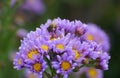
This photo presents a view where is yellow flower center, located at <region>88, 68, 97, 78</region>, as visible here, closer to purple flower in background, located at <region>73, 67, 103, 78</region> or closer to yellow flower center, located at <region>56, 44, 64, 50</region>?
purple flower in background, located at <region>73, 67, 103, 78</region>

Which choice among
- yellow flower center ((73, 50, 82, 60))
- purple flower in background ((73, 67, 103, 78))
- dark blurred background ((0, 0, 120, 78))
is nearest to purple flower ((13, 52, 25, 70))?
yellow flower center ((73, 50, 82, 60))

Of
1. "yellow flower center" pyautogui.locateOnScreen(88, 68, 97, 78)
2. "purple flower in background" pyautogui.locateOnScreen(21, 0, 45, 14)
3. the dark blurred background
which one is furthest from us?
"purple flower in background" pyautogui.locateOnScreen(21, 0, 45, 14)

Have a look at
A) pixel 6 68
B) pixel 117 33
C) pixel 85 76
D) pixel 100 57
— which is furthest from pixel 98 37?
pixel 117 33

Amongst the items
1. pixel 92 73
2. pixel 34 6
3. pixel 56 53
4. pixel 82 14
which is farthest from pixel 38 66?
pixel 82 14

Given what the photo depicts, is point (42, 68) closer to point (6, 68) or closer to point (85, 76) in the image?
point (85, 76)

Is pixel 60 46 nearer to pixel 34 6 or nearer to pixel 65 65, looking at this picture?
pixel 65 65
